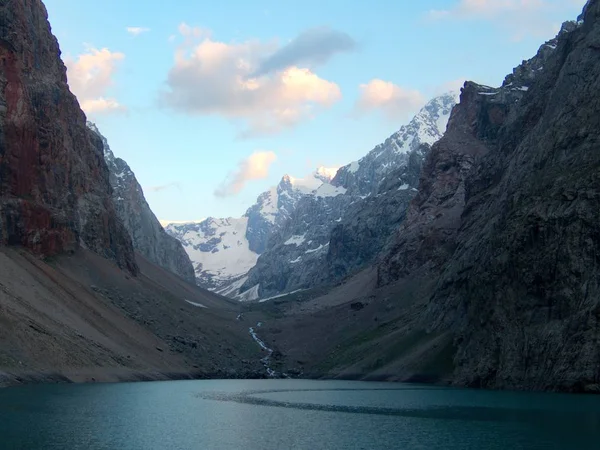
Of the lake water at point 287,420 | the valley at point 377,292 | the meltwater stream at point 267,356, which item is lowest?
the meltwater stream at point 267,356

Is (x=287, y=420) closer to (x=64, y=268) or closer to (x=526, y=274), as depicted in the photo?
(x=526, y=274)

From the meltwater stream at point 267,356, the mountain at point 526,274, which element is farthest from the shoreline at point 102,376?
the mountain at point 526,274

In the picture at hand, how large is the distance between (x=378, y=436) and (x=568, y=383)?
4069 cm

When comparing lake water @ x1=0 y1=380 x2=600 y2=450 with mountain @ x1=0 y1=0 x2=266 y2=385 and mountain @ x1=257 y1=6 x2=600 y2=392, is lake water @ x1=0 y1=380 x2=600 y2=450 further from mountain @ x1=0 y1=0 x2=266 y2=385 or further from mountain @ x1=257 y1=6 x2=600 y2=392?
mountain @ x1=0 y1=0 x2=266 y2=385

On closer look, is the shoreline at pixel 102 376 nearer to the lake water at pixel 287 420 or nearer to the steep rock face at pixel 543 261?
the lake water at pixel 287 420

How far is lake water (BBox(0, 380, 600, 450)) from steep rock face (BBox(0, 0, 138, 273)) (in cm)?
5556

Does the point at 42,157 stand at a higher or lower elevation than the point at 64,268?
higher

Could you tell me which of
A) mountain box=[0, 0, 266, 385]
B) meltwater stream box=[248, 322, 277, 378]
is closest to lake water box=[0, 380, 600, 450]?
mountain box=[0, 0, 266, 385]

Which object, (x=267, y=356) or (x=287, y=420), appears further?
(x=267, y=356)

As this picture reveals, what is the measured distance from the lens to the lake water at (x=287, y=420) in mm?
51875

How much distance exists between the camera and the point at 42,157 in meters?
147

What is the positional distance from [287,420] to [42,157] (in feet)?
329

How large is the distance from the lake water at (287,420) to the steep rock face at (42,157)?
55559 mm

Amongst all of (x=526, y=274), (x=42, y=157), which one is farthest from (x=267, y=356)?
(x=526, y=274)
